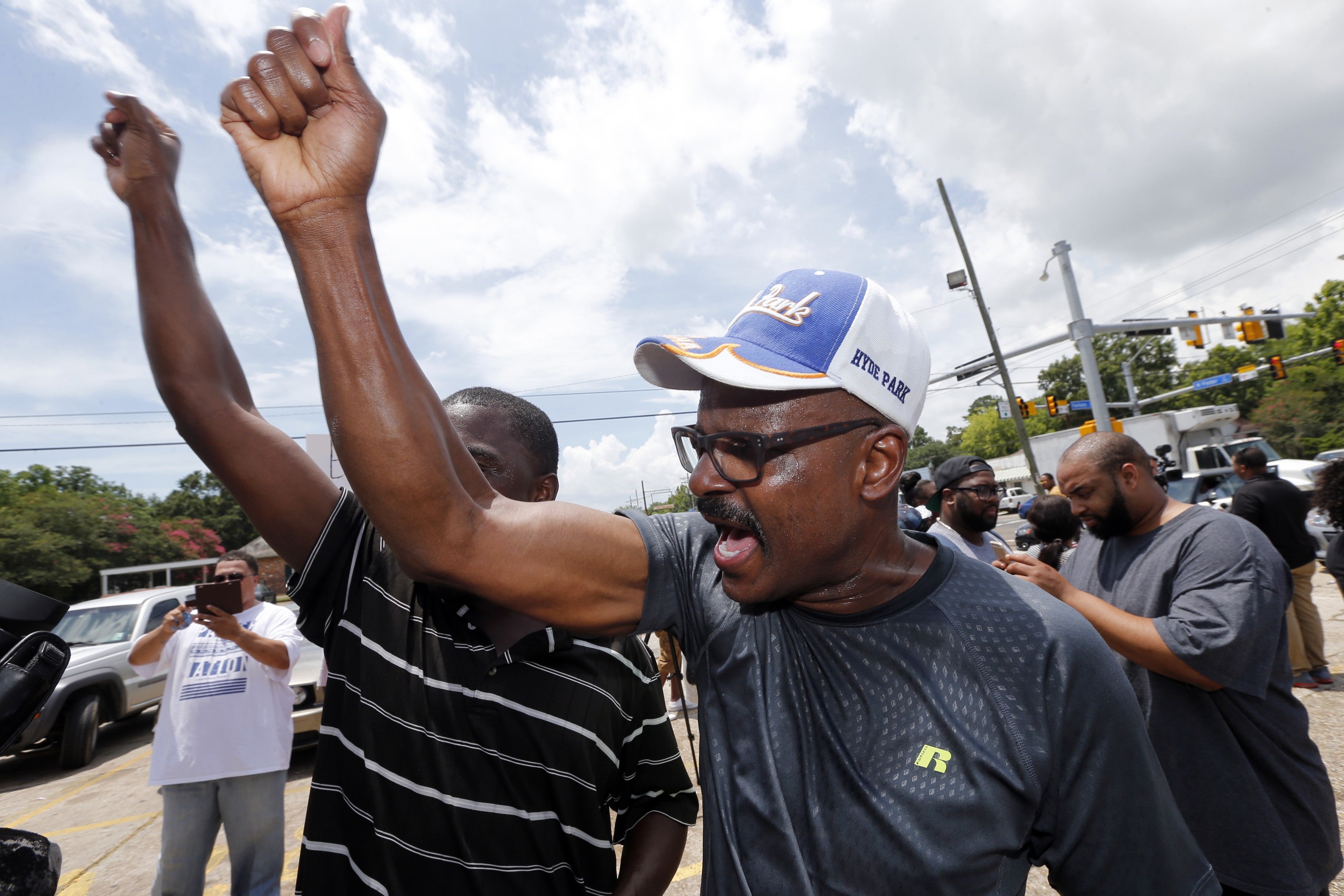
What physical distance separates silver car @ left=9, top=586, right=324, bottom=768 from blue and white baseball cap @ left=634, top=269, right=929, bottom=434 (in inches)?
281

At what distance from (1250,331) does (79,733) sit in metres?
26.4

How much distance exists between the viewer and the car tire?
27.2ft

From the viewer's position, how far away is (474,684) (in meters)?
1.77

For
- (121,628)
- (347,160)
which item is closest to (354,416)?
(347,160)

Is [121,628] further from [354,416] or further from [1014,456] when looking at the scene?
[1014,456]

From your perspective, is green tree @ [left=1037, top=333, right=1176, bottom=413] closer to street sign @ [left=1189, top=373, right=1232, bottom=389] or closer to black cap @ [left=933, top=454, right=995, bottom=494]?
street sign @ [left=1189, top=373, right=1232, bottom=389]

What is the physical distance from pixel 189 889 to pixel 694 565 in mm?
3758

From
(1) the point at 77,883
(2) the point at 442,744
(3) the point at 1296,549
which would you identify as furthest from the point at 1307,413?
(1) the point at 77,883

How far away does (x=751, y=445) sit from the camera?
1361 mm

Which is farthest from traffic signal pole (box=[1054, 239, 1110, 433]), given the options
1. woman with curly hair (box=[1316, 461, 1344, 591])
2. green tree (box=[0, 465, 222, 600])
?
green tree (box=[0, 465, 222, 600])

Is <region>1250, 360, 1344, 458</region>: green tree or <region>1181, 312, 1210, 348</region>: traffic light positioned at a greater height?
<region>1181, 312, 1210, 348</region>: traffic light

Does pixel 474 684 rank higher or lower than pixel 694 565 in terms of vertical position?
lower

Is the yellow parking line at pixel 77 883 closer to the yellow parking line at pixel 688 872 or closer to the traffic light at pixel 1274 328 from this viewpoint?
the yellow parking line at pixel 688 872

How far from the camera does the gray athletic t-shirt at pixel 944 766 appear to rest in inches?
48.2
